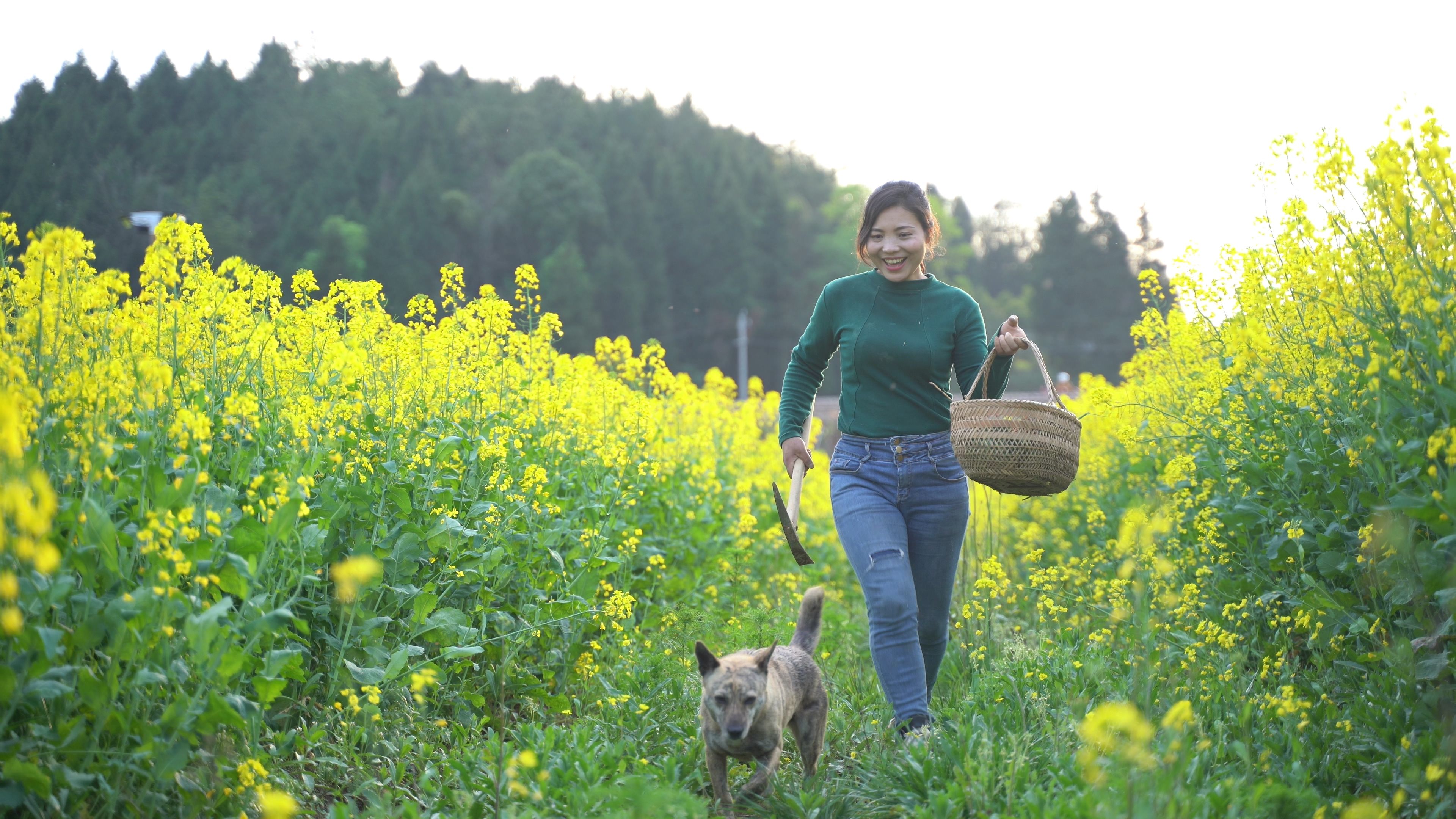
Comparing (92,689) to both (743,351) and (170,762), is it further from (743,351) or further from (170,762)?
(743,351)

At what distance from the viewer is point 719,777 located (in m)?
3.70

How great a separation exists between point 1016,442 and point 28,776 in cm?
302

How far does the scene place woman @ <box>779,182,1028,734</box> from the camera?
3887mm

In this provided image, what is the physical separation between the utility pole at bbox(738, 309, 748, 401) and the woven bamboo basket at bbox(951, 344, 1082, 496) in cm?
4308

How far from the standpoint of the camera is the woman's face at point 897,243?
414cm

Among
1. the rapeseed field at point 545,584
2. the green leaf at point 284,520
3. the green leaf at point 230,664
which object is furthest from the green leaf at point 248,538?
the green leaf at point 230,664

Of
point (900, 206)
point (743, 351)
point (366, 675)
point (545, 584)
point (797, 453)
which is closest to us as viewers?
point (366, 675)

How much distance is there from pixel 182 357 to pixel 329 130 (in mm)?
40053

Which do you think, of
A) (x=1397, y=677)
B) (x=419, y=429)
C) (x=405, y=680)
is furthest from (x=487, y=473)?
(x=1397, y=677)

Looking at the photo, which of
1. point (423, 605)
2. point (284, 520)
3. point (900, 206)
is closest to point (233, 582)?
point (284, 520)

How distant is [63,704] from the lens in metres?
2.57

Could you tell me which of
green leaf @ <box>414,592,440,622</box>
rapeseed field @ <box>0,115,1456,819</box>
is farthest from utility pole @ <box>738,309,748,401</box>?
green leaf @ <box>414,592,440,622</box>

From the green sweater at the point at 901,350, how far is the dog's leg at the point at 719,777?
1.25 m

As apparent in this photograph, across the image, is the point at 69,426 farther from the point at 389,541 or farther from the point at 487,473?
the point at 487,473
